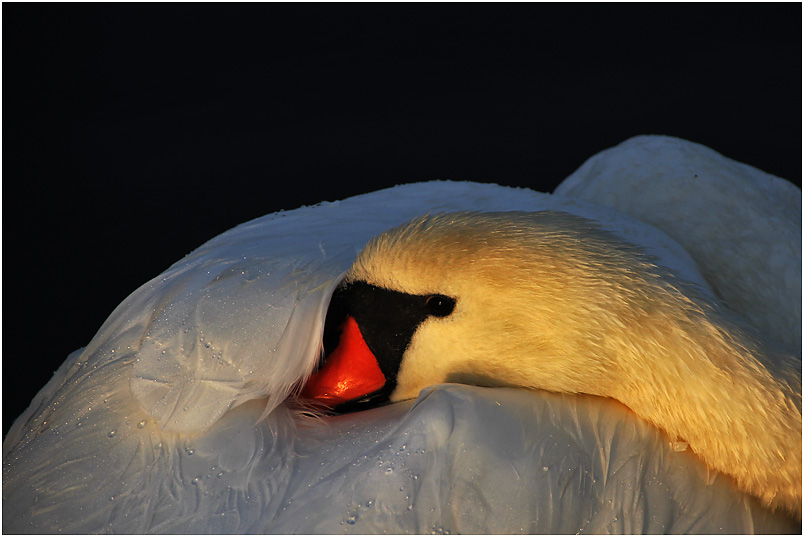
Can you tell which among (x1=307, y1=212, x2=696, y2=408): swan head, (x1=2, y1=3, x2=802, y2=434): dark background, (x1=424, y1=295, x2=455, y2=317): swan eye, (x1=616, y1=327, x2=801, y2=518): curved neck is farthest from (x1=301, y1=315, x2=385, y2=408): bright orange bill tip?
(x1=2, y1=3, x2=802, y2=434): dark background

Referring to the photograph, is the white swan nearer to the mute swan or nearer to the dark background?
the mute swan

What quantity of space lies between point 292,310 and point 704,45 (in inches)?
165

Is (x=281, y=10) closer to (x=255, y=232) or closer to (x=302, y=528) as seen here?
(x=255, y=232)

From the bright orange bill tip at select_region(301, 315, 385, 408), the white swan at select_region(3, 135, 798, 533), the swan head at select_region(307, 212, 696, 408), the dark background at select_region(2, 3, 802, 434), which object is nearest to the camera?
the white swan at select_region(3, 135, 798, 533)

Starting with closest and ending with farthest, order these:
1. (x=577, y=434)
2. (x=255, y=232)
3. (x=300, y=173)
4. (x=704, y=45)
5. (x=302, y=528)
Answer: (x=302, y=528)
(x=577, y=434)
(x=255, y=232)
(x=300, y=173)
(x=704, y=45)

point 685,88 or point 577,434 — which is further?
point 685,88

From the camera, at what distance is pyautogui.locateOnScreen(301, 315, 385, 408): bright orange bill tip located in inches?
88.1

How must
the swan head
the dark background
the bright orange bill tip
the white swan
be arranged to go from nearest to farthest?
1. the white swan
2. the swan head
3. the bright orange bill tip
4. the dark background

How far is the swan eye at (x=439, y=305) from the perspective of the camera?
6.92ft

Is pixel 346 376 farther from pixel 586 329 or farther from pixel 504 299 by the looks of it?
pixel 586 329

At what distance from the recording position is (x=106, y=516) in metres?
2.04

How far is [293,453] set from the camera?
2.07m

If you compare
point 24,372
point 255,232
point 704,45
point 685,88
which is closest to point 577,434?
point 255,232

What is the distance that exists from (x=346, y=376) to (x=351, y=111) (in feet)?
10.8
